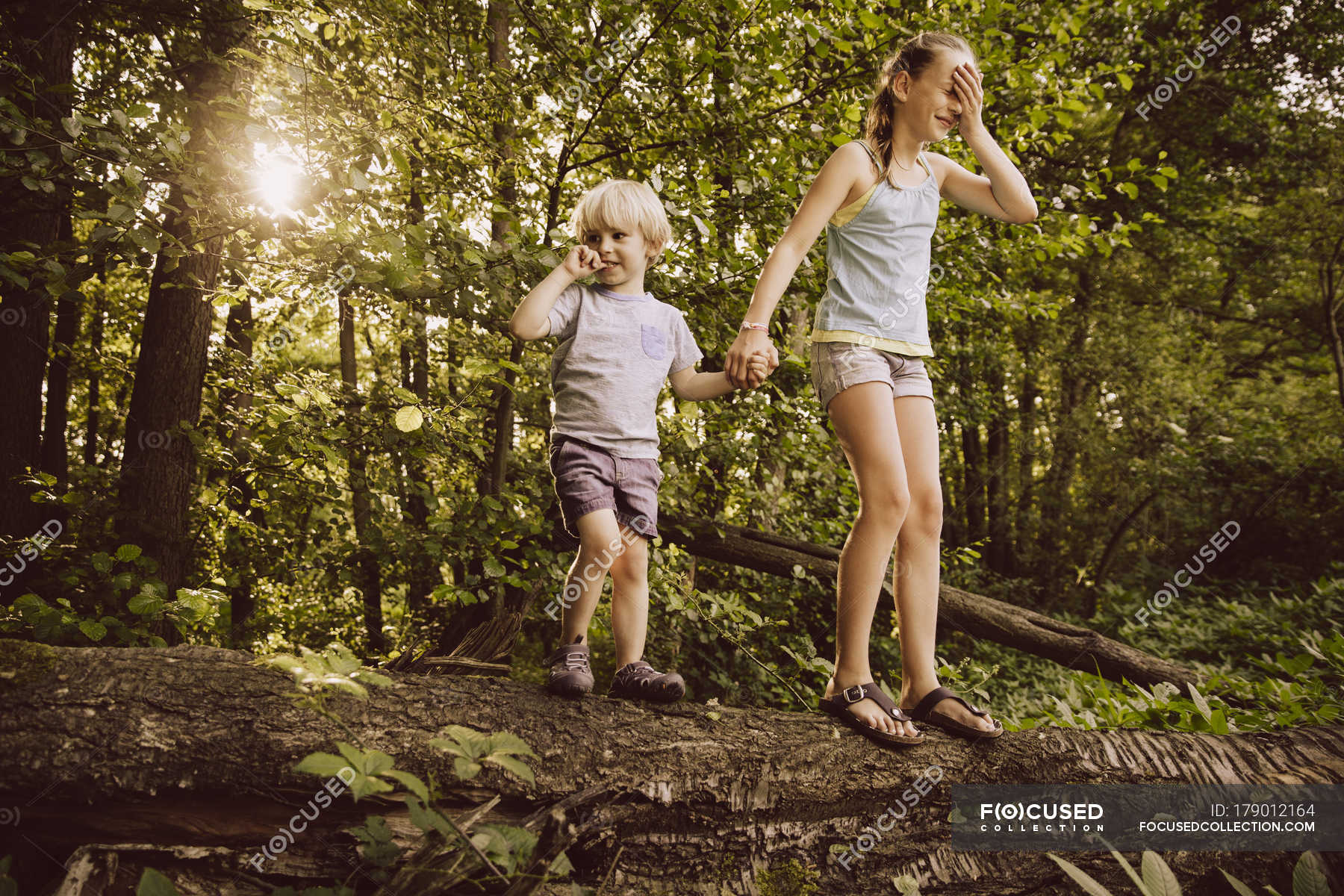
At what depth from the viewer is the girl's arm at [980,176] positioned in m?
2.27

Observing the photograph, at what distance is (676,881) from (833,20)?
4.15 meters

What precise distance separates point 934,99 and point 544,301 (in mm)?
1440

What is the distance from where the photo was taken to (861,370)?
2.24 metres

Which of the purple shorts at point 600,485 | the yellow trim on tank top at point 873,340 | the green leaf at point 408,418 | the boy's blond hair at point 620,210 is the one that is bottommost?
the purple shorts at point 600,485

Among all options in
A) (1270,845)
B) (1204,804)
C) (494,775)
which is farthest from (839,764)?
(1270,845)

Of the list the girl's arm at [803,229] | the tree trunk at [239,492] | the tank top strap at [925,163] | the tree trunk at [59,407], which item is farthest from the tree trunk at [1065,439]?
the tree trunk at [59,407]

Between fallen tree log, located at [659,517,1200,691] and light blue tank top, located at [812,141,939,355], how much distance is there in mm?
2647

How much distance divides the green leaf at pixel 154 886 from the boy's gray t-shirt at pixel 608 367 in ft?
4.78

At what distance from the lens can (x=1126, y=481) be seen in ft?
35.5

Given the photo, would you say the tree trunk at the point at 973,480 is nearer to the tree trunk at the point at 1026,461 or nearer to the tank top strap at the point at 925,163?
the tree trunk at the point at 1026,461

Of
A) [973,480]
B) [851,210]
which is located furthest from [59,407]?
A: [973,480]

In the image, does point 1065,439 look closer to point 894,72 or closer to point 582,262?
point 894,72

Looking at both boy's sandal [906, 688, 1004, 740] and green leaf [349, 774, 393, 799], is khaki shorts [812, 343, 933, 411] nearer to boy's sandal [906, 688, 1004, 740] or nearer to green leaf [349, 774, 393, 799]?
boy's sandal [906, 688, 1004, 740]

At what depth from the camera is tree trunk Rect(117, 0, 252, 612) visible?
4.20 metres
